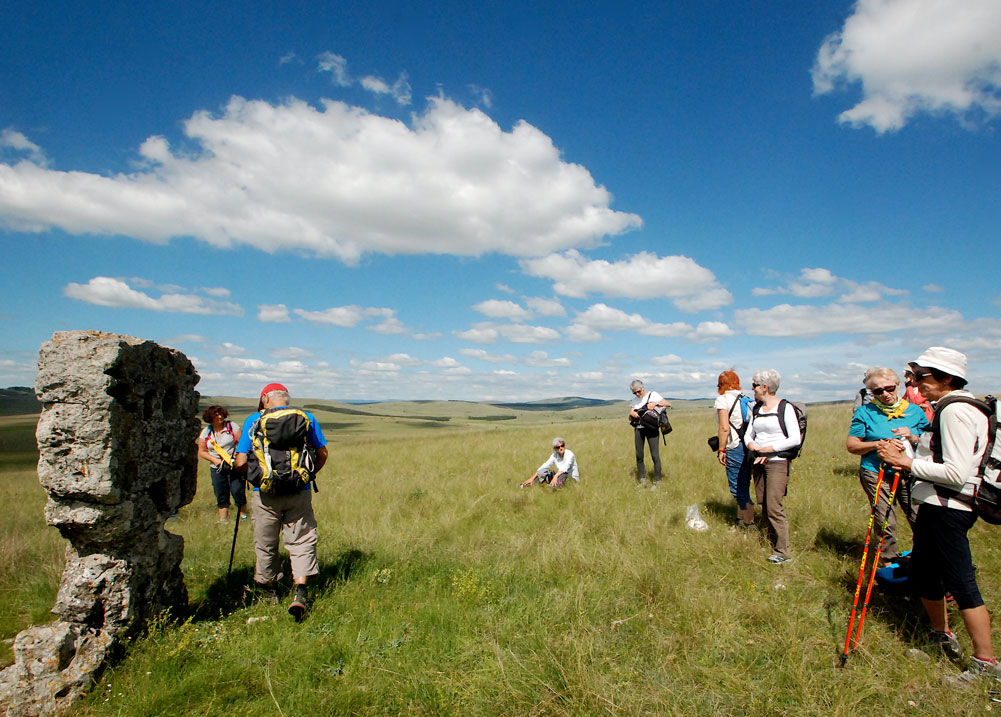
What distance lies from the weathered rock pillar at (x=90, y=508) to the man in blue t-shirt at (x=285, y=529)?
1.00 meters

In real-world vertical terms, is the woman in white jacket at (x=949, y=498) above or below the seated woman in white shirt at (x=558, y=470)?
above

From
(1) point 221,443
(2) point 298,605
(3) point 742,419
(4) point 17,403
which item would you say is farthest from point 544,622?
(4) point 17,403

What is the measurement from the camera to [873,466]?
221 inches

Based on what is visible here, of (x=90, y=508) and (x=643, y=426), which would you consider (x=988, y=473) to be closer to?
(x=643, y=426)

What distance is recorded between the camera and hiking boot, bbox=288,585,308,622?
16.8 ft

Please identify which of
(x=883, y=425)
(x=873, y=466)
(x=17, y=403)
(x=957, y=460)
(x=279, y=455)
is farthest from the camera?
(x=17, y=403)

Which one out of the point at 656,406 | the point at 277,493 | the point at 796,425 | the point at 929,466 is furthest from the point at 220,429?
the point at 929,466

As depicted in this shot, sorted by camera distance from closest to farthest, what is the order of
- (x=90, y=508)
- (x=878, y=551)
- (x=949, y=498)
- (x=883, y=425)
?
(x=949, y=498), (x=878, y=551), (x=90, y=508), (x=883, y=425)

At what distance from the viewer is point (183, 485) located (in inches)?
230

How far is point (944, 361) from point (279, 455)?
20.5ft

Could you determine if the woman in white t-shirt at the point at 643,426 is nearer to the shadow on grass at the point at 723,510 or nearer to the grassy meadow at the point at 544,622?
the grassy meadow at the point at 544,622

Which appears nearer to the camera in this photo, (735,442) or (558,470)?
(735,442)

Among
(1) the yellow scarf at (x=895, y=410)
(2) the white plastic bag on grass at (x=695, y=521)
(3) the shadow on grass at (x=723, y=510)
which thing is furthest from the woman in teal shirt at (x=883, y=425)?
(3) the shadow on grass at (x=723, y=510)

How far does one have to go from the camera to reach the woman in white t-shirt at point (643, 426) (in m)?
10.0
